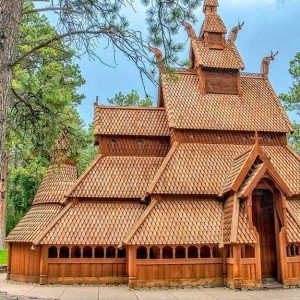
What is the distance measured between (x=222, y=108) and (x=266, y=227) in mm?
6314

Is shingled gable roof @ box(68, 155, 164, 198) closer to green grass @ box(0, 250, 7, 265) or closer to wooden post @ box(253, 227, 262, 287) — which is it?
wooden post @ box(253, 227, 262, 287)

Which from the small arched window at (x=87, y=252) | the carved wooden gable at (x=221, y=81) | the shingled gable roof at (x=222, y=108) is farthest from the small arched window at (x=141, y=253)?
the carved wooden gable at (x=221, y=81)

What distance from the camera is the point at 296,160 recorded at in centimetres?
1789

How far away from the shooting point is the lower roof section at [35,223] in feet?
51.8

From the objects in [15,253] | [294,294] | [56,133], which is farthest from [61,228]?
[294,294]

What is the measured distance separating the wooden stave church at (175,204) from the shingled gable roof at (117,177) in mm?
44

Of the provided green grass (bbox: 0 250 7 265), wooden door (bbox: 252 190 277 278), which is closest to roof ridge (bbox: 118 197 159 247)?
wooden door (bbox: 252 190 277 278)

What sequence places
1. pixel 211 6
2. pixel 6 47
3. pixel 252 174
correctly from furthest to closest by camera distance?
pixel 211 6, pixel 252 174, pixel 6 47

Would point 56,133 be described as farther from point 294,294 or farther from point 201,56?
point 201,56

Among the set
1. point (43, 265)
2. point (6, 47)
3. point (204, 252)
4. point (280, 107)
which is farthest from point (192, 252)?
point (6, 47)

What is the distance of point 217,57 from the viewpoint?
67.9 ft

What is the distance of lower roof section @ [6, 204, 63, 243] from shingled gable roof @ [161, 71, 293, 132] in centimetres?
642

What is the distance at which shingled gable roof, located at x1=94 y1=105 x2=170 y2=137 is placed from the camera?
725 inches

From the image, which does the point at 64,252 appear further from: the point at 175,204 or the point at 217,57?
the point at 217,57
